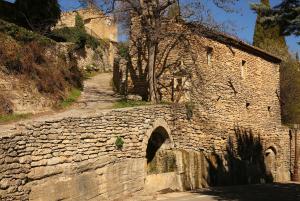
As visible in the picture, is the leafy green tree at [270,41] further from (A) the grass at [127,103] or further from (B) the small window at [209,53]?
(A) the grass at [127,103]

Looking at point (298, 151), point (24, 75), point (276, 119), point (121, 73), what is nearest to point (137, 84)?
point (121, 73)

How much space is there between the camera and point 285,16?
11.5 metres

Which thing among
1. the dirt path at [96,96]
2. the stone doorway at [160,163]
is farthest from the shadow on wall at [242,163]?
the dirt path at [96,96]

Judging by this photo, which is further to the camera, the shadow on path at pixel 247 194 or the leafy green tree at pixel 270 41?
the leafy green tree at pixel 270 41

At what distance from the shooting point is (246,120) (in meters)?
24.1

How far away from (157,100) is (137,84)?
2183mm

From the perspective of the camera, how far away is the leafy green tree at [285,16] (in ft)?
37.4

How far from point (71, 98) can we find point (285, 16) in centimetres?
984

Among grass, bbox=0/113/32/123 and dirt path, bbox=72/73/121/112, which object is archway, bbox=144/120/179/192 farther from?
grass, bbox=0/113/32/123

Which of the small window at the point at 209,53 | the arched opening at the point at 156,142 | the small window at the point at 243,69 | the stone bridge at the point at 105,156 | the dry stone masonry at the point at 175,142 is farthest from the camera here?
the small window at the point at 243,69

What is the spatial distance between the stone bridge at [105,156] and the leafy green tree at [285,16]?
18.7ft

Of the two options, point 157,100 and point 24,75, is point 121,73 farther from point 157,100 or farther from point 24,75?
point 24,75

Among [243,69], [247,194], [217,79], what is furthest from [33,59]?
[243,69]

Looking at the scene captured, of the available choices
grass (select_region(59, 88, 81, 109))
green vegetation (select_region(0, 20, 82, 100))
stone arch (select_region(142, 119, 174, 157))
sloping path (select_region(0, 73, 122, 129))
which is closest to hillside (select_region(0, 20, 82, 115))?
green vegetation (select_region(0, 20, 82, 100))
